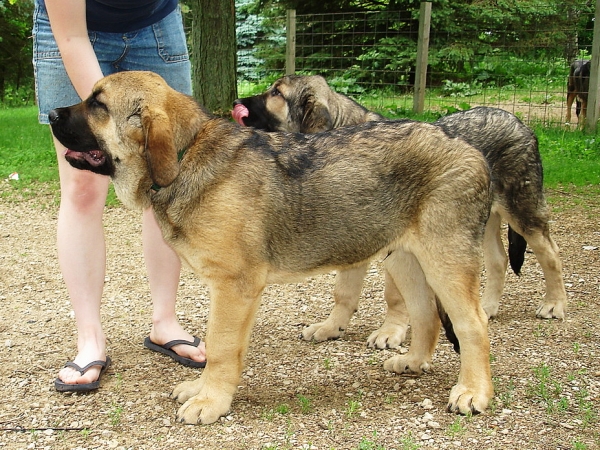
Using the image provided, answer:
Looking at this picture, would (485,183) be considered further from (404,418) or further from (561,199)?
(561,199)

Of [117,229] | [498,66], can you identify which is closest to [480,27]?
[498,66]

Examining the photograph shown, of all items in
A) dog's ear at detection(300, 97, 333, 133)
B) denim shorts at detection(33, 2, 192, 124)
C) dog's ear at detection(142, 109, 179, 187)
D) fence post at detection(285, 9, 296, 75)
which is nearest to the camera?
dog's ear at detection(142, 109, 179, 187)

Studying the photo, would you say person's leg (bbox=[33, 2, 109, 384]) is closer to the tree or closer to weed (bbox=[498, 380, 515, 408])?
weed (bbox=[498, 380, 515, 408])

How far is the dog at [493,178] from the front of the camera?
16.8 feet

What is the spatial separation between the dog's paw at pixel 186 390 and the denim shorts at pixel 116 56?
171cm

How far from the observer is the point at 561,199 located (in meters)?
8.73

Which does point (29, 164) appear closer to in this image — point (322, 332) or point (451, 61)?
point (322, 332)

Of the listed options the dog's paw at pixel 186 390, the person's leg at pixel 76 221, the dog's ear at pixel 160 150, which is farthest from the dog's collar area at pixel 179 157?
the dog's paw at pixel 186 390

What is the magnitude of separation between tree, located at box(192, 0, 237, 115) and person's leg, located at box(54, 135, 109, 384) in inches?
293

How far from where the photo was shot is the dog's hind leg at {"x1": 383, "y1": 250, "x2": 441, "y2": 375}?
4.44 metres

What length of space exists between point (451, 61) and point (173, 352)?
13397mm

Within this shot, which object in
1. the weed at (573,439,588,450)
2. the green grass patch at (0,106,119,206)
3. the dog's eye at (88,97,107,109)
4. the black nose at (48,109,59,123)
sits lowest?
the green grass patch at (0,106,119,206)

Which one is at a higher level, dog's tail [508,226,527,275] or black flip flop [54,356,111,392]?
dog's tail [508,226,527,275]

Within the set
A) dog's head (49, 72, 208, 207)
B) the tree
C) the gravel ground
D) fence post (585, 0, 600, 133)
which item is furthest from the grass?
dog's head (49, 72, 208, 207)
